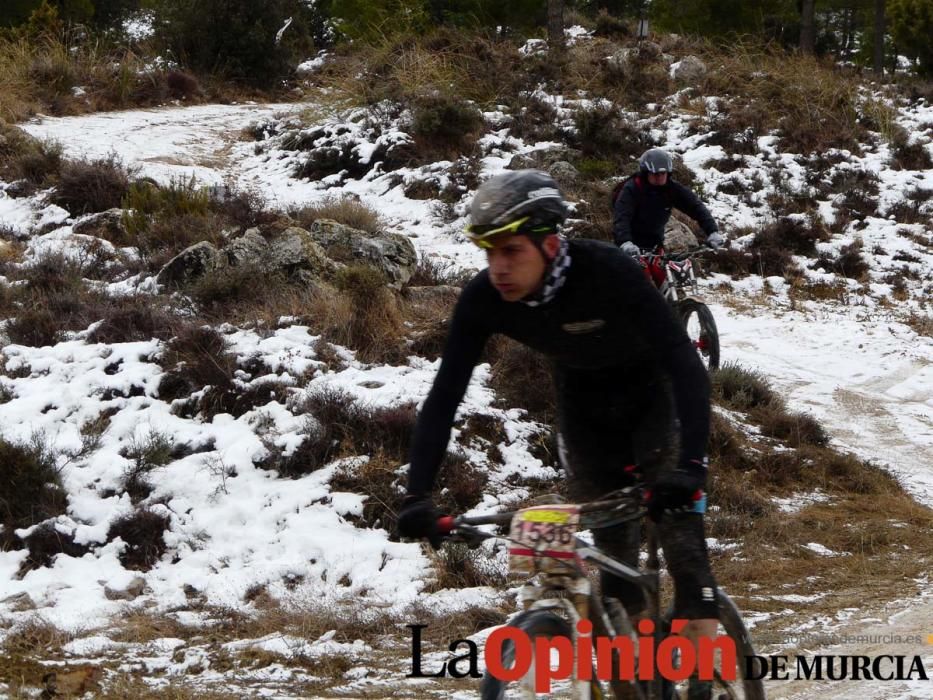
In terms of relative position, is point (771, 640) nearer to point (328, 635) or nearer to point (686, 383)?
point (328, 635)

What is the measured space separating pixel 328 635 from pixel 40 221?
10579 millimetres

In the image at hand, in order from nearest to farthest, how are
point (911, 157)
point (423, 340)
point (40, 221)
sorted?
point (423, 340) → point (40, 221) → point (911, 157)

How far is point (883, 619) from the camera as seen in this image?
5469 millimetres

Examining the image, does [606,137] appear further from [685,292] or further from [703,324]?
[703,324]

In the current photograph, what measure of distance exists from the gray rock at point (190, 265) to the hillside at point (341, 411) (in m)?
0.12

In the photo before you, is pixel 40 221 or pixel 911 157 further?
pixel 911 157

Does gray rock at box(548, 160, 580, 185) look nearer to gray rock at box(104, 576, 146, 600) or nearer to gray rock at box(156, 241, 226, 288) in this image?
gray rock at box(156, 241, 226, 288)

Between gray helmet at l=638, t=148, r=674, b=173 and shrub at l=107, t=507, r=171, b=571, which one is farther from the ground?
gray helmet at l=638, t=148, r=674, b=173

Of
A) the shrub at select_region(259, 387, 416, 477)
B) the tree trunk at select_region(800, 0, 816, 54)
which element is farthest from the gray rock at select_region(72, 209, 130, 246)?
the tree trunk at select_region(800, 0, 816, 54)

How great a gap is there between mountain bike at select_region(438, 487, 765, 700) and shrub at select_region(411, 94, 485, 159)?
16.0 meters

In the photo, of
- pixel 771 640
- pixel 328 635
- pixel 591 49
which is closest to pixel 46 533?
pixel 328 635

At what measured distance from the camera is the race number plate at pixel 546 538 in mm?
2725

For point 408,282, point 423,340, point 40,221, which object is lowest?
point 423,340

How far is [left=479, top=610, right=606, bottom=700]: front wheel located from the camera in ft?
8.56
